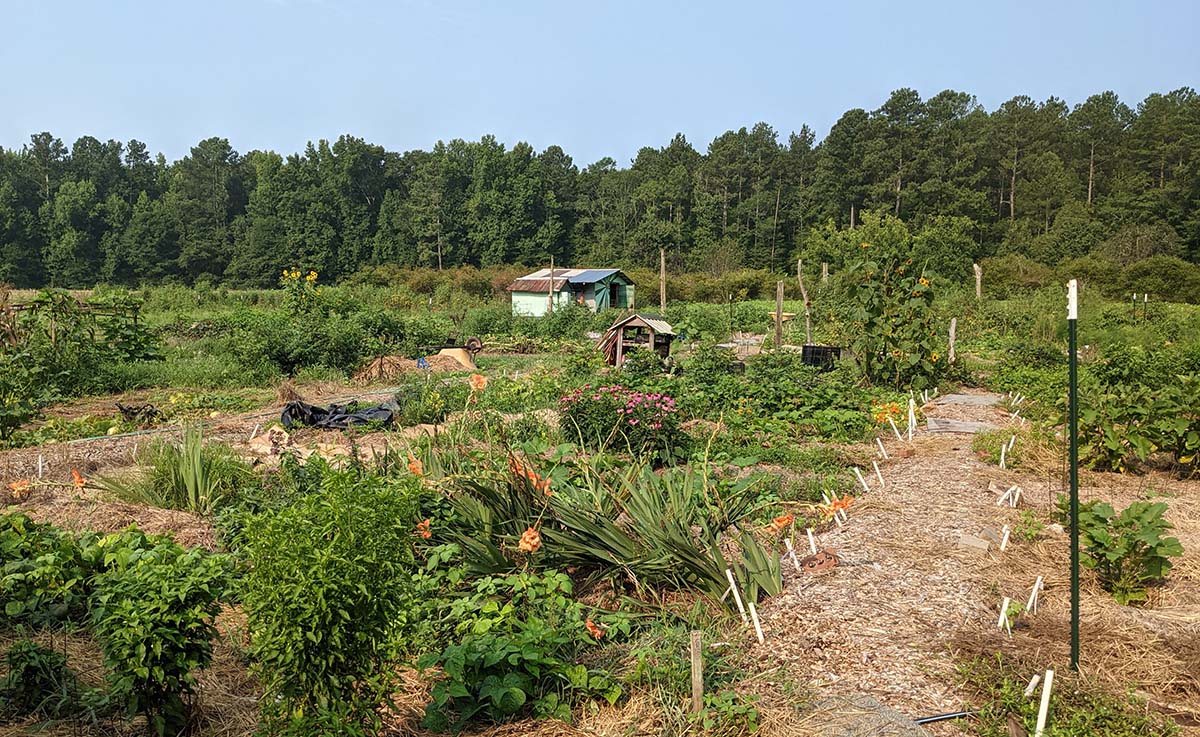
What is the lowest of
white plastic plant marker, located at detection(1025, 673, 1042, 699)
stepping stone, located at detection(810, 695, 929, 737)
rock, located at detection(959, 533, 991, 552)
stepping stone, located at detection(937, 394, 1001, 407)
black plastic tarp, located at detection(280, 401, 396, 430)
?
stepping stone, located at detection(810, 695, 929, 737)

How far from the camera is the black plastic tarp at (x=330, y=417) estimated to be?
934 cm

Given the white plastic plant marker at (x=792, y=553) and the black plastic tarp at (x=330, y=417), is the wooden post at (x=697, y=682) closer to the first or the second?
the white plastic plant marker at (x=792, y=553)

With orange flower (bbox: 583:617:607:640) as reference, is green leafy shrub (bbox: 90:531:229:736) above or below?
above

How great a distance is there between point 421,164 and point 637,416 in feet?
191

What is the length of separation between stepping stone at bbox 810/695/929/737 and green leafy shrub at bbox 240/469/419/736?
1.58 m

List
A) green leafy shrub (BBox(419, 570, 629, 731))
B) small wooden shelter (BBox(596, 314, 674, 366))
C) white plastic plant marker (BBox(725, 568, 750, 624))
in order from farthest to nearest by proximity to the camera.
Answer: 1. small wooden shelter (BBox(596, 314, 674, 366))
2. white plastic plant marker (BBox(725, 568, 750, 624))
3. green leafy shrub (BBox(419, 570, 629, 731))

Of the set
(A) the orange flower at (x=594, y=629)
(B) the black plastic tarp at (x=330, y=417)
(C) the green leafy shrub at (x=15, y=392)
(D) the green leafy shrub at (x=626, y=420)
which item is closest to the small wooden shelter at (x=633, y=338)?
(B) the black plastic tarp at (x=330, y=417)

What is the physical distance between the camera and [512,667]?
317 centimetres

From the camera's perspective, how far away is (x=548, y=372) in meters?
13.4

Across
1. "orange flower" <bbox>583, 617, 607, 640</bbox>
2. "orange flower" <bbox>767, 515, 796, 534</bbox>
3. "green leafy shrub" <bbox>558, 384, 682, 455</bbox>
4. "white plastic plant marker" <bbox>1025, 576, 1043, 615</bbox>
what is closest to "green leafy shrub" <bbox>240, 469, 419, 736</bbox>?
"orange flower" <bbox>583, 617, 607, 640</bbox>

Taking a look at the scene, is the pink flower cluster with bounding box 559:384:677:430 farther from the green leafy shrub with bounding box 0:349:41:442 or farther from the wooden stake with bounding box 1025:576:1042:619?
the green leafy shrub with bounding box 0:349:41:442

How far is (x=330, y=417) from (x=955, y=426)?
23.4ft

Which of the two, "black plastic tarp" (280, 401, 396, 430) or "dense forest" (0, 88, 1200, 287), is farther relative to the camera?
"dense forest" (0, 88, 1200, 287)

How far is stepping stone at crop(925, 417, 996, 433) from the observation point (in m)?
8.41
